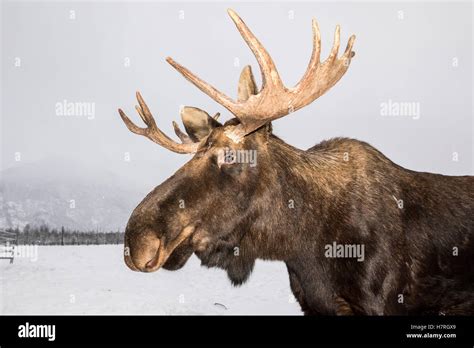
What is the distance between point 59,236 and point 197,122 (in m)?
8.95

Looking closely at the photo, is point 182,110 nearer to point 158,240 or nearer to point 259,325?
point 158,240

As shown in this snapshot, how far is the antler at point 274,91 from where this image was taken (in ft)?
13.2

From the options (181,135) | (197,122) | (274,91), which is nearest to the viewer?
(274,91)

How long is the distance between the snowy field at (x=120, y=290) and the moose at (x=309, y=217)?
3.94 m

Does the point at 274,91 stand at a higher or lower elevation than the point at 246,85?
lower

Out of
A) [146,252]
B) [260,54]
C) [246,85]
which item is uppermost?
[260,54]

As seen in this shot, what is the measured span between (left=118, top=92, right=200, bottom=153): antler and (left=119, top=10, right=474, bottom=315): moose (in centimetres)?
1

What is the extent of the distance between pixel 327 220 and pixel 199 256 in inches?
39.8

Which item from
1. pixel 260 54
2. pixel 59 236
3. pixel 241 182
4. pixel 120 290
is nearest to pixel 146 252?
pixel 241 182

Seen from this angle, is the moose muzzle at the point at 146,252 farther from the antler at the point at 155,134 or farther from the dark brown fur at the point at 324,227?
the antler at the point at 155,134

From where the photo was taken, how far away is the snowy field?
877 centimetres

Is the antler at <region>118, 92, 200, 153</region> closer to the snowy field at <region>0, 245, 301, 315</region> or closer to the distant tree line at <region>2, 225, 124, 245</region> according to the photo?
the snowy field at <region>0, 245, 301, 315</region>

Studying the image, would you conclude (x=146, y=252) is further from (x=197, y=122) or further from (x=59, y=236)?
A: (x=59, y=236)

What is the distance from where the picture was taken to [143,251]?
3562 millimetres
